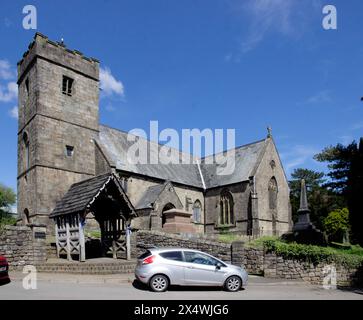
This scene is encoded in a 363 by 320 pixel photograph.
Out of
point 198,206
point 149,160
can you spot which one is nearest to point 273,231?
point 198,206

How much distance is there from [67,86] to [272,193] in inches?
900

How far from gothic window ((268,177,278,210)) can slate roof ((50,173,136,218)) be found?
24.7 m

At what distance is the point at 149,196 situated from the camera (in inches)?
1356

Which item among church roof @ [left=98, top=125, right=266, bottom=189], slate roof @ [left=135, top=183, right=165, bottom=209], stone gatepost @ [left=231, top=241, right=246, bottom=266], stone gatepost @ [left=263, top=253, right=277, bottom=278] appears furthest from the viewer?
church roof @ [left=98, top=125, right=266, bottom=189]

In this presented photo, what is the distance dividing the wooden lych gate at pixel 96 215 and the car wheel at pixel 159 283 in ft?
22.4

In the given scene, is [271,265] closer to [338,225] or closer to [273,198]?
[273,198]

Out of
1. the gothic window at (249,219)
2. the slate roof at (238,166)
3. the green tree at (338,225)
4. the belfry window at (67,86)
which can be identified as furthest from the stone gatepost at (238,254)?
the green tree at (338,225)

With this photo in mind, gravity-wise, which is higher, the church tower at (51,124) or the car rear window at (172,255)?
the church tower at (51,124)

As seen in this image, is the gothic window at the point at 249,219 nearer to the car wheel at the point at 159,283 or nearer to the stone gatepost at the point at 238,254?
the stone gatepost at the point at 238,254

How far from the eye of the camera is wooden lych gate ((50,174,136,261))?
19172 mm

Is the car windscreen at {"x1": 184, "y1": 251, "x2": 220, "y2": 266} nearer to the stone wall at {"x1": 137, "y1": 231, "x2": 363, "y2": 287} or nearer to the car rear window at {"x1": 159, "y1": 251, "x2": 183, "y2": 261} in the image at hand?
the car rear window at {"x1": 159, "y1": 251, "x2": 183, "y2": 261}

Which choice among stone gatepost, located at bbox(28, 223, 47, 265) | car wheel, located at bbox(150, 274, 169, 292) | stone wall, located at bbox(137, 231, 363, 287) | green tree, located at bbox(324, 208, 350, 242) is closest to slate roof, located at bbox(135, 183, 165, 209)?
stone wall, located at bbox(137, 231, 363, 287)

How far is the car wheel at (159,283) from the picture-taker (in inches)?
511

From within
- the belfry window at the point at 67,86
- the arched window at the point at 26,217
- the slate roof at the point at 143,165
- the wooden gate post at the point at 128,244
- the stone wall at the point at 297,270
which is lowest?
the stone wall at the point at 297,270
